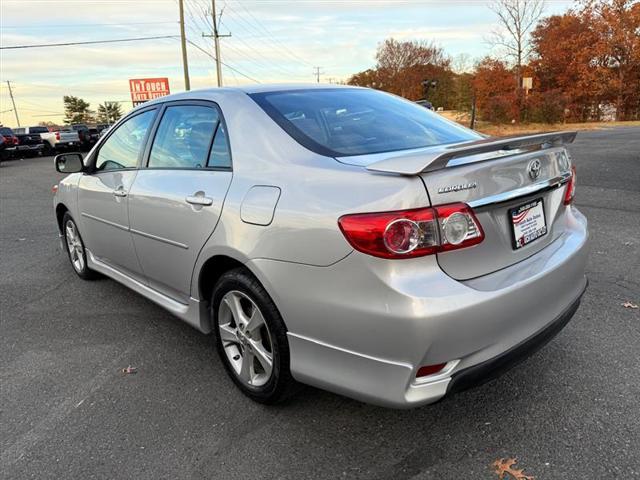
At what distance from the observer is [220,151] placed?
2.86m

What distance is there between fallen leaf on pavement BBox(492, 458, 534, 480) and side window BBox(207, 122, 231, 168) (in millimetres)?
1908

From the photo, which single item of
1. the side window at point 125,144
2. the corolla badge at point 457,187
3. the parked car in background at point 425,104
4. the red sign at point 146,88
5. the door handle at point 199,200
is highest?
the red sign at point 146,88

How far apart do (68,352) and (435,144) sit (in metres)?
2.75

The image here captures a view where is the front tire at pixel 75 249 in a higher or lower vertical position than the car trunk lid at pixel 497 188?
lower

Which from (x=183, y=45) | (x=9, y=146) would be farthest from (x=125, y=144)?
(x=183, y=45)

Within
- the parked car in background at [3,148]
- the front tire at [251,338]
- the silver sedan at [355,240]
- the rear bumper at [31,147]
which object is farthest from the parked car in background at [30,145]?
the front tire at [251,338]

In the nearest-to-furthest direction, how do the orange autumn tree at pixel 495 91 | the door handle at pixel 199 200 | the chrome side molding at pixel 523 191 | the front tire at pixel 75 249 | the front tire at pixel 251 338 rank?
1. the chrome side molding at pixel 523 191
2. the front tire at pixel 251 338
3. the door handle at pixel 199 200
4. the front tire at pixel 75 249
5. the orange autumn tree at pixel 495 91

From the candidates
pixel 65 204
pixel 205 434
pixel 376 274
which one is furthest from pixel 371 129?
pixel 65 204

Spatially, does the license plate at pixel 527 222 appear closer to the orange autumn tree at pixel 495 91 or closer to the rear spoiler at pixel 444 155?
the rear spoiler at pixel 444 155

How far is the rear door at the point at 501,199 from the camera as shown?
2047 millimetres

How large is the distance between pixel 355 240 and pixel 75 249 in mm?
3856

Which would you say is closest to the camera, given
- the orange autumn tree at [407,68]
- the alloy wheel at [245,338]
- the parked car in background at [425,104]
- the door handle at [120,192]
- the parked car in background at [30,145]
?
the alloy wheel at [245,338]

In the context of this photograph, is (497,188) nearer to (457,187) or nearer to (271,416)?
(457,187)

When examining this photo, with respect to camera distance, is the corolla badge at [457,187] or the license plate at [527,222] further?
the license plate at [527,222]
